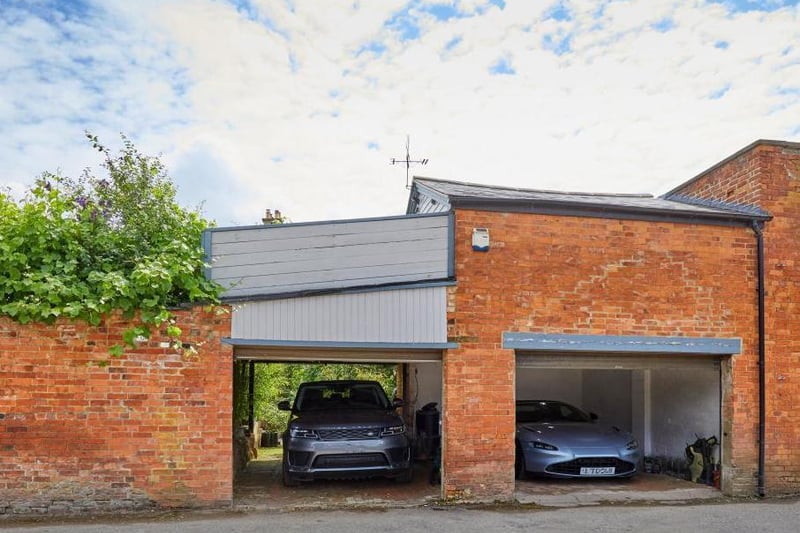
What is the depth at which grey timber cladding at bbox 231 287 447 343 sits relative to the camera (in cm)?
845

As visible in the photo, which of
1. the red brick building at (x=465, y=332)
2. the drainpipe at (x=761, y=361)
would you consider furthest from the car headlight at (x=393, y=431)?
the drainpipe at (x=761, y=361)

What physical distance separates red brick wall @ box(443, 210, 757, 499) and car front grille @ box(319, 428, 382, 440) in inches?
53.2

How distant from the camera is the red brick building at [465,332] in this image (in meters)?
7.97

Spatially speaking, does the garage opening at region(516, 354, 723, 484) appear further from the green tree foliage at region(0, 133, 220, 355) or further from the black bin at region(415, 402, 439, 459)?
the green tree foliage at region(0, 133, 220, 355)

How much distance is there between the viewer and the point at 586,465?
34.2ft

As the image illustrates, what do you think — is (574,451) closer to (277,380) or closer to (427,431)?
(427,431)

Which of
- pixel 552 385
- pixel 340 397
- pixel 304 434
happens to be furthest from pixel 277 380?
pixel 304 434

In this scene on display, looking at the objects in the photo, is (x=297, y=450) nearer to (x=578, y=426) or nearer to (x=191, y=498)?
(x=191, y=498)

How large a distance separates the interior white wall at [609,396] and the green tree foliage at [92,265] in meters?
8.43

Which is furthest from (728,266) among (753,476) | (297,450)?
(297,450)

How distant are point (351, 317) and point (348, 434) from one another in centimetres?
195

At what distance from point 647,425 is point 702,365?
282 centimetres

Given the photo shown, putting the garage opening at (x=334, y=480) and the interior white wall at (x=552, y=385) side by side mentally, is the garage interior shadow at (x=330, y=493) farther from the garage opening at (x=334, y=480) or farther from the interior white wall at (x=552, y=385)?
the interior white wall at (x=552, y=385)

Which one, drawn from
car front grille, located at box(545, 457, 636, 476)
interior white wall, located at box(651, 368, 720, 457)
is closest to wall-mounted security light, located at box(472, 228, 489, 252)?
car front grille, located at box(545, 457, 636, 476)
